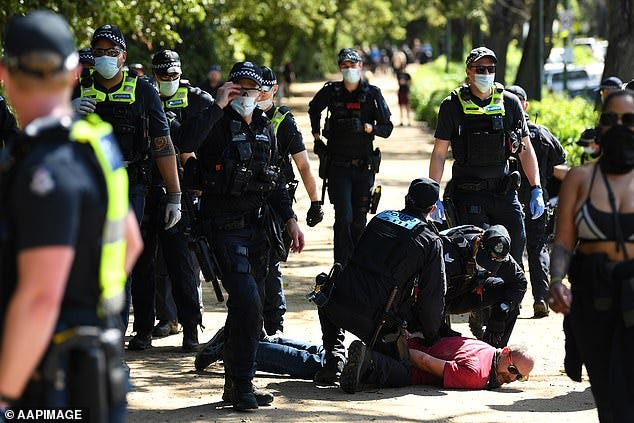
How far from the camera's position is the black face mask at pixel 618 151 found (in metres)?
5.40

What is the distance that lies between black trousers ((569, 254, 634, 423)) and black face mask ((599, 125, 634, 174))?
390mm

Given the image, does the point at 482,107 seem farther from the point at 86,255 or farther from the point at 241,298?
the point at 86,255

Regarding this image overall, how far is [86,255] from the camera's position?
385 cm

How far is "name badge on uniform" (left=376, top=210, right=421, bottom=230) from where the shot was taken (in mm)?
7664

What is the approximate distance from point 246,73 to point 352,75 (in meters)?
4.43

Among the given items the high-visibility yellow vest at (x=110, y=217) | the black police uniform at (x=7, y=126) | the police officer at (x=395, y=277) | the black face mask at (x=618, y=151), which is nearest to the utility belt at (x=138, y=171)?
the black police uniform at (x=7, y=126)

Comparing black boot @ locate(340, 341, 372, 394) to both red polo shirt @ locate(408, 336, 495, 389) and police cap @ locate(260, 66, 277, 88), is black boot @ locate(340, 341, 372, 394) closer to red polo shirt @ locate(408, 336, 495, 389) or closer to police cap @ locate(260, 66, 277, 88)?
red polo shirt @ locate(408, 336, 495, 389)

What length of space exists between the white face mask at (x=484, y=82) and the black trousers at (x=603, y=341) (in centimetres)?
406

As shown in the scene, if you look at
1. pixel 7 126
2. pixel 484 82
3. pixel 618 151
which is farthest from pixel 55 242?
pixel 484 82

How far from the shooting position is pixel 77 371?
3.79m

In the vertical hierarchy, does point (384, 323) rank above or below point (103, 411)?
below

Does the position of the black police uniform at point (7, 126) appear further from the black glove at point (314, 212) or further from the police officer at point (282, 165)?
the black glove at point (314, 212)

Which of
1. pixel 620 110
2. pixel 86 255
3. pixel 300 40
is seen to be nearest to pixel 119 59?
pixel 620 110

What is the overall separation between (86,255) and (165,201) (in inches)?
178
